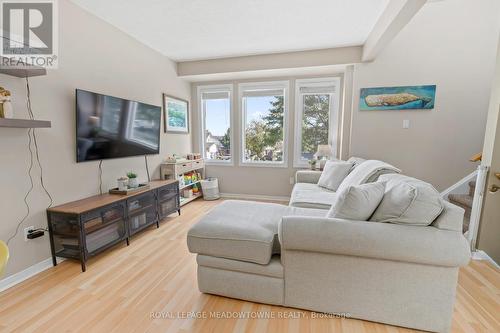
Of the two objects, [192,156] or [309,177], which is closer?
[309,177]

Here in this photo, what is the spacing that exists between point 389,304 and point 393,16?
2.35 metres

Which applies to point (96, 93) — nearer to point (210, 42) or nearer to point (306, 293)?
point (210, 42)

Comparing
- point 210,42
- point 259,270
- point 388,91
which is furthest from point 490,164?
point 210,42

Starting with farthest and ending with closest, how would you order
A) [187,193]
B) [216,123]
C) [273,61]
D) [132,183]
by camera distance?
[216,123] < [187,193] < [273,61] < [132,183]

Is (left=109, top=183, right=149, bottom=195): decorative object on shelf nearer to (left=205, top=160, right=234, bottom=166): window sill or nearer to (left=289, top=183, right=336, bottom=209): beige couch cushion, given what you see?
(left=289, top=183, right=336, bottom=209): beige couch cushion

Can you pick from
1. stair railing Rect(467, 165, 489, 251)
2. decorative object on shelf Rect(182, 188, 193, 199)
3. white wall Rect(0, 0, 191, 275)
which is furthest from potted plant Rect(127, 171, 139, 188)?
stair railing Rect(467, 165, 489, 251)

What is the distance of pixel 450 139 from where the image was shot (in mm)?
3098

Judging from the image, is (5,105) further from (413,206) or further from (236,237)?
(413,206)

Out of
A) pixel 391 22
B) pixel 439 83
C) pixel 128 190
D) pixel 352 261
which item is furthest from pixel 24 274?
pixel 439 83

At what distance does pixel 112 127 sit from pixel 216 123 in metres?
2.11

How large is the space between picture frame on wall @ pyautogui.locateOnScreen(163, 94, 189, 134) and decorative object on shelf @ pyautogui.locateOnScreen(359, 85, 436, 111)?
2916mm

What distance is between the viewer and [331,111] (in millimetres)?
3867

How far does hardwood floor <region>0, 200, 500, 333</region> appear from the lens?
138cm

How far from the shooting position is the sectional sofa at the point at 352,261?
1260 mm
